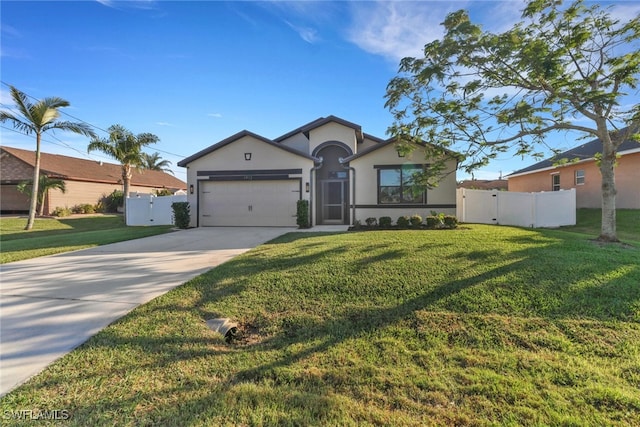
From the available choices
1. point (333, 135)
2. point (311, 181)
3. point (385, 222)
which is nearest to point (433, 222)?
point (385, 222)

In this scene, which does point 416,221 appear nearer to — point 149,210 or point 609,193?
point 609,193

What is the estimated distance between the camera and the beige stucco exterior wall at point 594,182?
15039mm

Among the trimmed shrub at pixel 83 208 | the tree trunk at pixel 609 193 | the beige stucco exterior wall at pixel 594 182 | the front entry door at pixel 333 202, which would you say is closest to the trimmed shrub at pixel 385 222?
the front entry door at pixel 333 202

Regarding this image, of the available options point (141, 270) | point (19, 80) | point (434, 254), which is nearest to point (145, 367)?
point (141, 270)

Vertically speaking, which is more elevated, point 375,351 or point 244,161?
point 244,161

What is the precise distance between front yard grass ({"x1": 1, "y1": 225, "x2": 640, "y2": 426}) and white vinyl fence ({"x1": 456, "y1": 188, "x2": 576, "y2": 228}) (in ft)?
28.8

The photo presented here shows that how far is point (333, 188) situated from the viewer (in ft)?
48.6

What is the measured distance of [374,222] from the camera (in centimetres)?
1306

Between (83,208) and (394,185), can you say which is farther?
(83,208)

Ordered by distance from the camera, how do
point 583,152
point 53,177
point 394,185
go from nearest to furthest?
point 394,185
point 583,152
point 53,177

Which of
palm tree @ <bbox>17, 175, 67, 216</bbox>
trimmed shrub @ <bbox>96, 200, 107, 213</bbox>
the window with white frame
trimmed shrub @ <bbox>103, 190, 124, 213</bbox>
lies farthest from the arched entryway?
trimmed shrub @ <bbox>96, 200, 107, 213</bbox>

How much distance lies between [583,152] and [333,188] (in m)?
17.0

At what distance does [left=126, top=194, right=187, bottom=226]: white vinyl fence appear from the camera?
60.3 ft

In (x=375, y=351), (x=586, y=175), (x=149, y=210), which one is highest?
(x=586, y=175)
